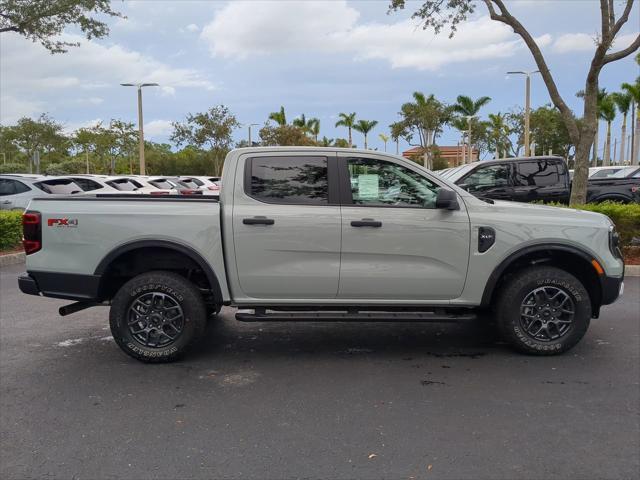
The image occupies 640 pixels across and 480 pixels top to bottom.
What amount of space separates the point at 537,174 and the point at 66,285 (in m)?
9.75

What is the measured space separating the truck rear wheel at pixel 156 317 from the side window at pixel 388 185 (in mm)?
1680

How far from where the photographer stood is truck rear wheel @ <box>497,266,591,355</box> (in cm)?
475

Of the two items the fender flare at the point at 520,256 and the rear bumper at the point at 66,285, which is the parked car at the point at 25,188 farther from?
the fender flare at the point at 520,256

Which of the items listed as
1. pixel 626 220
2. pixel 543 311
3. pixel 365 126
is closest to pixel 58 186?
pixel 543 311

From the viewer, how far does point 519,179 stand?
11430 millimetres

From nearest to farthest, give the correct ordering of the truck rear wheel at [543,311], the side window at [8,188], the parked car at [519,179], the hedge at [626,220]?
1. the truck rear wheel at [543,311]
2. the hedge at [626,220]
3. the parked car at [519,179]
4. the side window at [8,188]

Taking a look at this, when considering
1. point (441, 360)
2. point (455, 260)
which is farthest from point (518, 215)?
point (441, 360)

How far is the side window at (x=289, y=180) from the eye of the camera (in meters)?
4.78

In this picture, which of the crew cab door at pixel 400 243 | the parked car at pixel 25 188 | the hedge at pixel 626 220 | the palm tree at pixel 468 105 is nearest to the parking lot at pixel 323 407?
the crew cab door at pixel 400 243

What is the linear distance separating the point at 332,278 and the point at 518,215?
169cm

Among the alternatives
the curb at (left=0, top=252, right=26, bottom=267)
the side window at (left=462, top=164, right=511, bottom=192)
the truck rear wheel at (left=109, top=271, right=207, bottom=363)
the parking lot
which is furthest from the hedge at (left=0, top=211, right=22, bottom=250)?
the side window at (left=462, top=164, right=511, bottom=192)

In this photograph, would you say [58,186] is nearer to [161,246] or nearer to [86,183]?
[86,183]

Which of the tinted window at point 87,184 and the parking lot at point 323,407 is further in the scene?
the tinted window at point 87,184

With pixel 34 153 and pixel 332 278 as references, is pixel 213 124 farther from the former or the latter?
pixel 332 278
